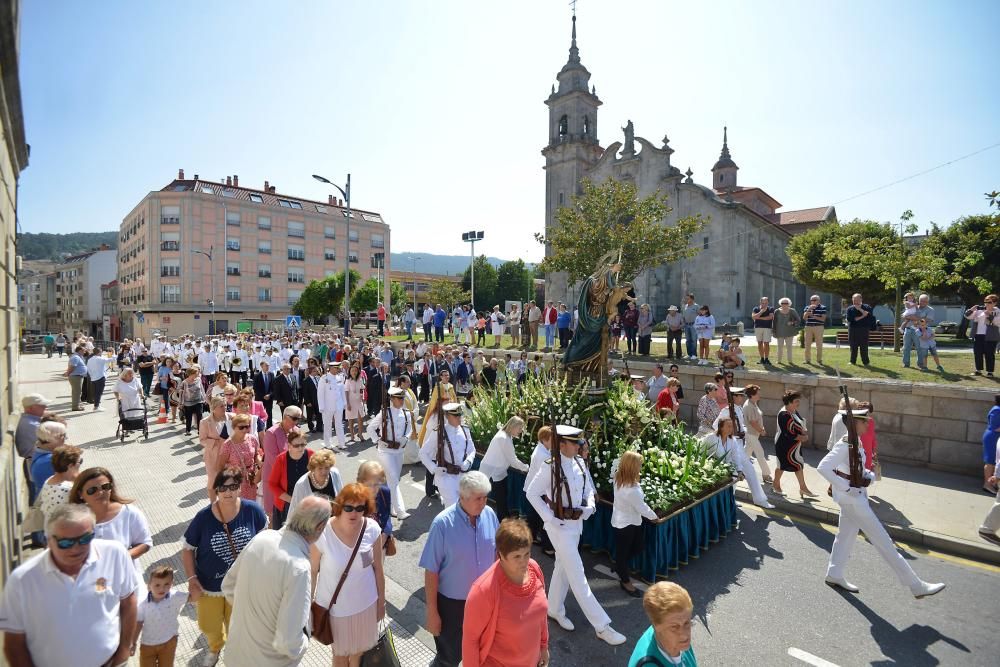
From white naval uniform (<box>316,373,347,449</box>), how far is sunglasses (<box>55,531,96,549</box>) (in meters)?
8.30

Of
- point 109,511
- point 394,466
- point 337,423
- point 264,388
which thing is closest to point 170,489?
point 337,423

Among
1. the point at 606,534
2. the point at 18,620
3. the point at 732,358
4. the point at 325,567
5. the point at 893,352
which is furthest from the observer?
the point at 893,352

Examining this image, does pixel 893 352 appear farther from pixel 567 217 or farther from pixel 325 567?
pixel 325 567

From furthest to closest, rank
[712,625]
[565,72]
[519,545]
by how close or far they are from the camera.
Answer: [565,72]
[712,625]
[519,545]

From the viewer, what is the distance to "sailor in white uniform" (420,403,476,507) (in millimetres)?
6527

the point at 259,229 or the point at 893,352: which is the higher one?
the point at 259,229

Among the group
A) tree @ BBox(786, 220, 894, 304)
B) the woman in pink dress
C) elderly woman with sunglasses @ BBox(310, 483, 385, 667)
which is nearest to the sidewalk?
elderly woman with sunglasses @ BBox(310, 483, 385, 667)

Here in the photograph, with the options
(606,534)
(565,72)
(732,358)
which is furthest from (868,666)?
(565,72)

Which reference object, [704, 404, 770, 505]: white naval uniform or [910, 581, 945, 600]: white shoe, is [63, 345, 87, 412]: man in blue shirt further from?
[910, 581, 945, 600]: white shoe

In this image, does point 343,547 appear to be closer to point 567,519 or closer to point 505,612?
point 505,612

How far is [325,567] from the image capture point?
345 centimetres

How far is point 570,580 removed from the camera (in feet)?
15.5

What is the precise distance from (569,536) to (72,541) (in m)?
3.71

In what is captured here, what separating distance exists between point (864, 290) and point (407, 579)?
118 feet
